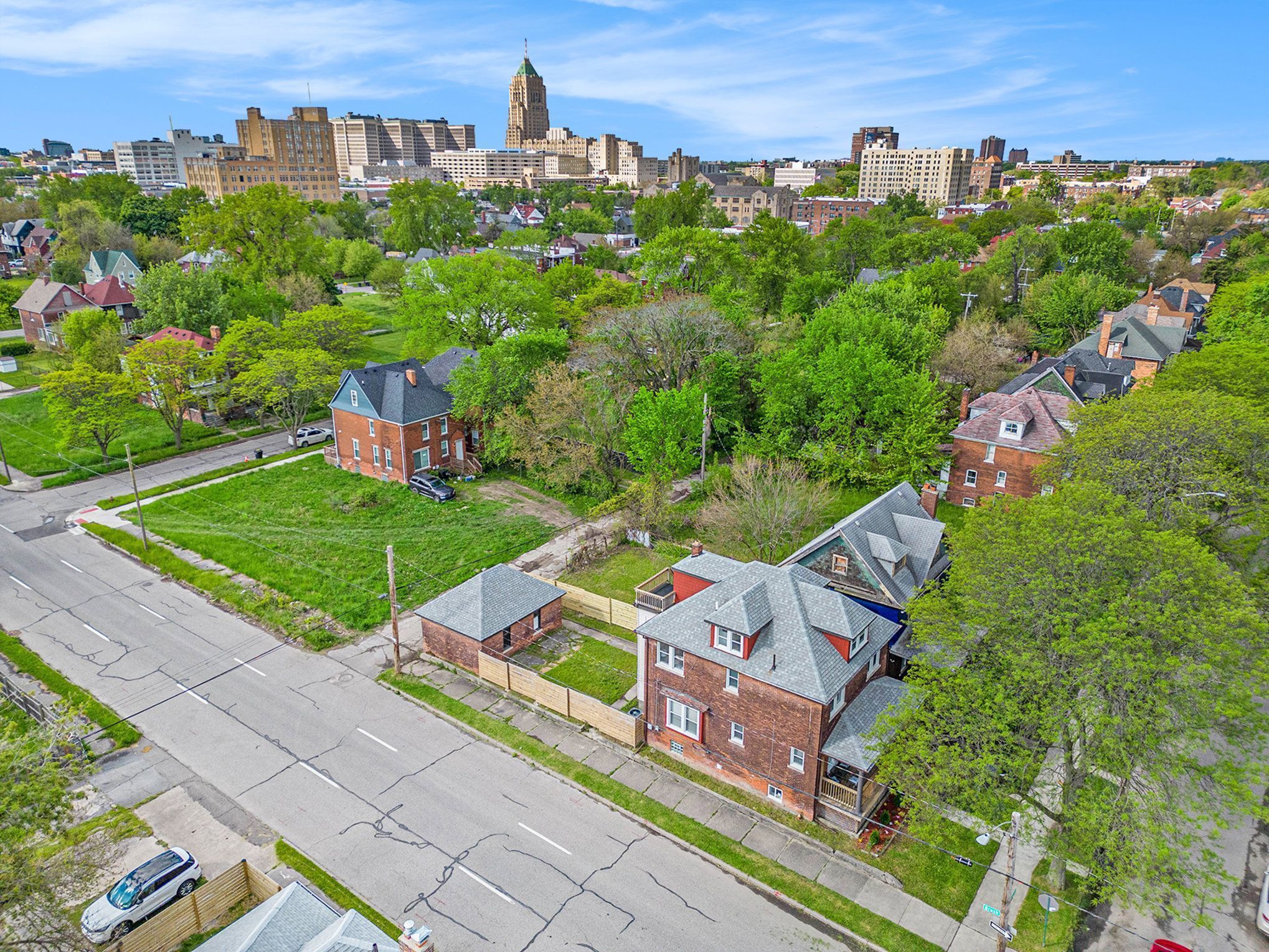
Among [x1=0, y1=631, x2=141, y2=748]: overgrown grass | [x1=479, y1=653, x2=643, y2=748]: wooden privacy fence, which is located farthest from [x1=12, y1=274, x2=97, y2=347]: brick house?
[x1=479, y1=653, x2=643, y2=748]: wooden privacy fence

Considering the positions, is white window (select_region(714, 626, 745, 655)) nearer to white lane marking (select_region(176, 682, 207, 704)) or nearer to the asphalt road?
the asphalt road

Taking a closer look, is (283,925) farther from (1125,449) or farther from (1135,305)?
(1135,305)

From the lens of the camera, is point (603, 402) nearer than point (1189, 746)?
No

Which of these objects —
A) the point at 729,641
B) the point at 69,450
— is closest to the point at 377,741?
the point at 729,641

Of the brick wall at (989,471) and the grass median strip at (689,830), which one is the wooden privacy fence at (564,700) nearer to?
the grass median strip at (689,830)

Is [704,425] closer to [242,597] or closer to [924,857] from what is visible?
[242,597]

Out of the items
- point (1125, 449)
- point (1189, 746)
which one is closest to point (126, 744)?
point (1189, 746)
